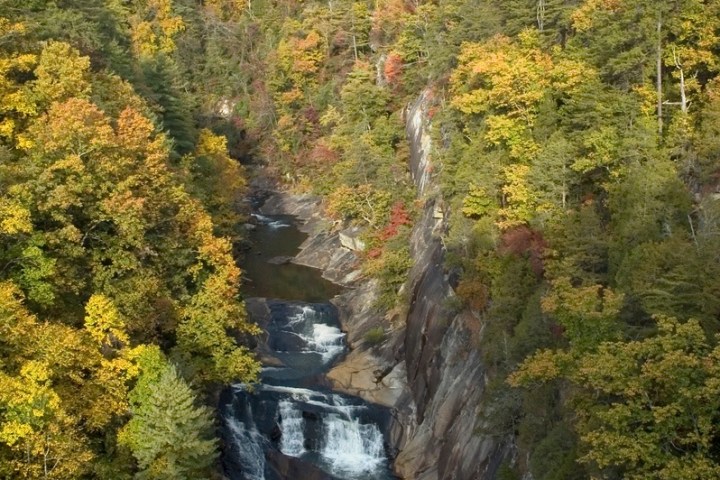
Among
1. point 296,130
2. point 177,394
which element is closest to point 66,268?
point 177,394

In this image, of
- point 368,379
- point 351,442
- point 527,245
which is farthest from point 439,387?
point 527,245

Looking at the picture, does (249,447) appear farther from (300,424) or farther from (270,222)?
(270,222)

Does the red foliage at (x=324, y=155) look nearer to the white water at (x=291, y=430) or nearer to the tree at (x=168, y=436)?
the white water at (x=291, y=430)

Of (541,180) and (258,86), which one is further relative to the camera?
(258,86)

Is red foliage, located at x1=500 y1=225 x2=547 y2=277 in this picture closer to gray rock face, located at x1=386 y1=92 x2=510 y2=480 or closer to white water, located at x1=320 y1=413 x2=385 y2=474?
gray rock face, located at x1=386 y1=92 x2=510 y2=480

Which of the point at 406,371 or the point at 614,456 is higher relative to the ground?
the point at 614,456

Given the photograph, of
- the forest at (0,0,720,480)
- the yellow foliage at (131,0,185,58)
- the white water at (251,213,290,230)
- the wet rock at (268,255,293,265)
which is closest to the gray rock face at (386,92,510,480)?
the forest at (0,0,720,480)

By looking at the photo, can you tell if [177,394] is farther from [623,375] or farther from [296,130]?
[296,130]

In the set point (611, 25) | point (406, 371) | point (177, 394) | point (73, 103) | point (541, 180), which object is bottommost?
point (406, 371)
